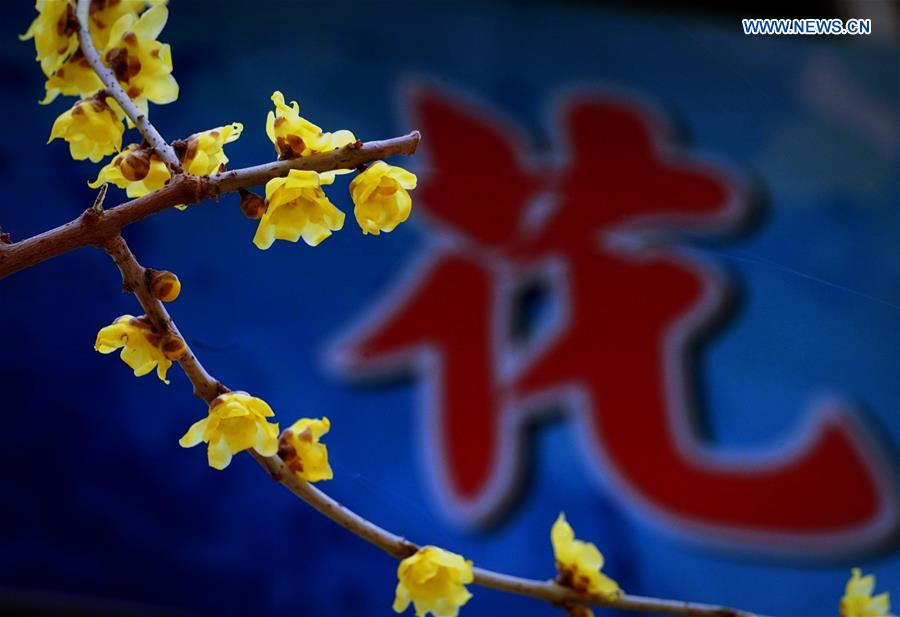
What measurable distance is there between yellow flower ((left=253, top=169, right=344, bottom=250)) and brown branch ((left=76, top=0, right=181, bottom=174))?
5 cm

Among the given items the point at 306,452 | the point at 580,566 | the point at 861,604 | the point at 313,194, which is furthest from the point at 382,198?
the point at 861,604

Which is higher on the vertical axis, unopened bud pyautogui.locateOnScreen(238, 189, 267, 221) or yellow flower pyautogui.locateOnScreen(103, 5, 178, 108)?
yellow flower pyautogui.locateOnScreen(103, 5, 178, 108)

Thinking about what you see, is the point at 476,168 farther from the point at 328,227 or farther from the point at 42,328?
the point at 328,227

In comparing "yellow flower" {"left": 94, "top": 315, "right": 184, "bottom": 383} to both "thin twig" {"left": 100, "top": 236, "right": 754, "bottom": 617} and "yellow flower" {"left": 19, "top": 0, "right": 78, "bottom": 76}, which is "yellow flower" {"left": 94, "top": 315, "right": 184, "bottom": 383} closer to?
"thin twig" {"left": 100, "top": 236, "right": 754, "bottom": 617}

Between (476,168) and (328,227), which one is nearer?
(328,227)

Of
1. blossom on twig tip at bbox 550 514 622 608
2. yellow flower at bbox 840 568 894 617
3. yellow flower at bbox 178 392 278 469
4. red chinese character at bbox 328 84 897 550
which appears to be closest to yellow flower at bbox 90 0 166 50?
yellow flower at bbox 178 392 278 469

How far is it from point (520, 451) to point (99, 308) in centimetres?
80

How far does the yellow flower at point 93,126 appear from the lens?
1.54 ft

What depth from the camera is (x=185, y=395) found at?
0.69 m

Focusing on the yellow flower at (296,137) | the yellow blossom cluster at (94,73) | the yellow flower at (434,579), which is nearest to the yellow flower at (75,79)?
the yellow blossom cluster at (94,73)

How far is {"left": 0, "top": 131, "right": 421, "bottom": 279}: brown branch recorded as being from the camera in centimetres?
40

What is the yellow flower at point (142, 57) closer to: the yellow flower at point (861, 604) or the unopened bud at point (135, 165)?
the unopened bud at point (135, 165)

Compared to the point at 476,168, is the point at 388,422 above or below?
below

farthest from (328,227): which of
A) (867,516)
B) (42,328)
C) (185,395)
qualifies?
(867,516)
